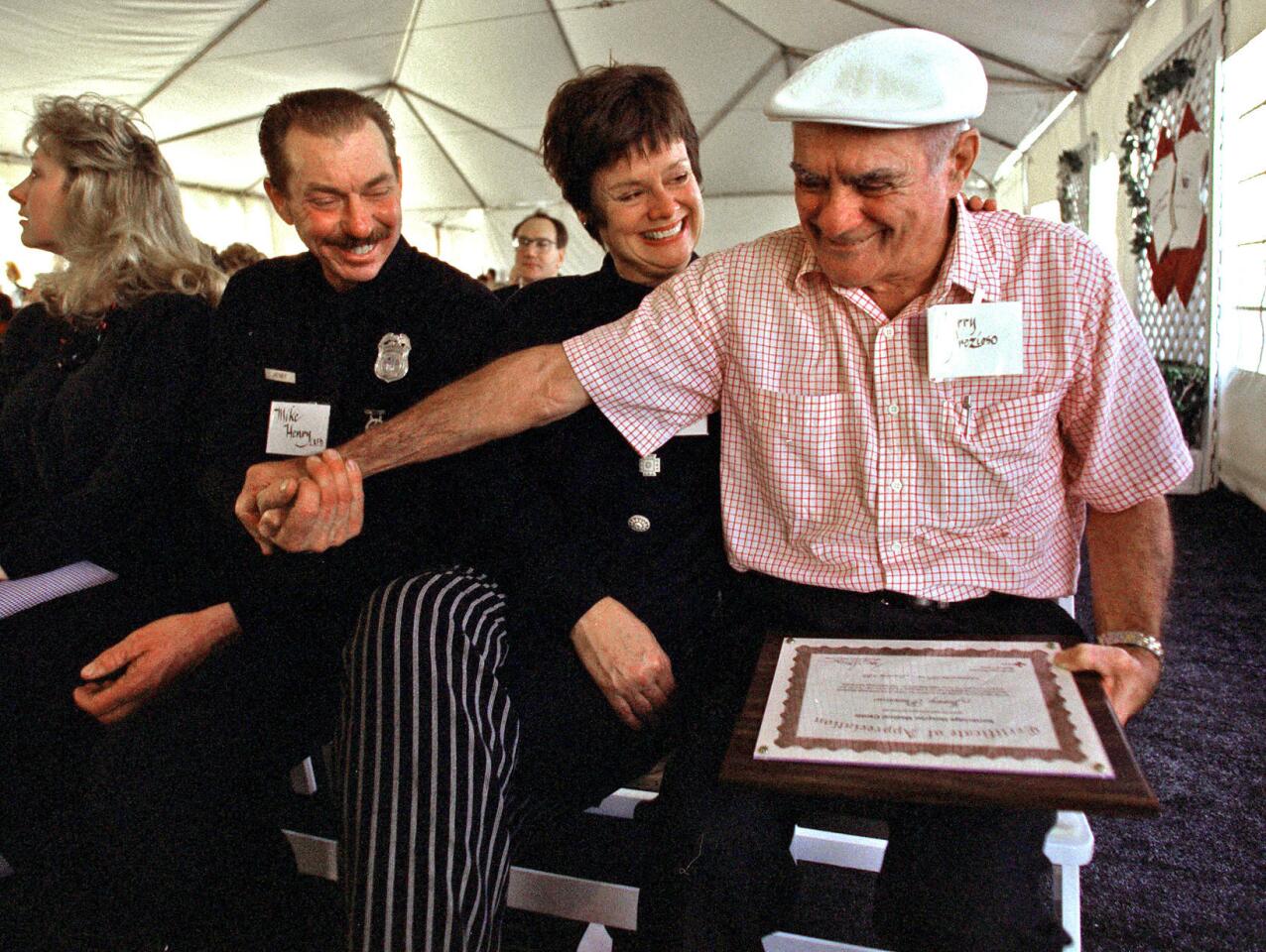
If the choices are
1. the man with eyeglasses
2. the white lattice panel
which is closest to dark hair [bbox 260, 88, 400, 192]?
the man with eyeglasses

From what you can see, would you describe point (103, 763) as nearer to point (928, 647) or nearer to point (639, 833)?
point (639, 833)

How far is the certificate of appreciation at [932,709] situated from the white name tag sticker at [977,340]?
385 millimetres

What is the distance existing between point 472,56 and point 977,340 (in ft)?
26.3

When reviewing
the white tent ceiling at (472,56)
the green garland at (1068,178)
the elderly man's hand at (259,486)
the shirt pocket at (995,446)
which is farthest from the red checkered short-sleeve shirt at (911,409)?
the green garland at (1068,178)

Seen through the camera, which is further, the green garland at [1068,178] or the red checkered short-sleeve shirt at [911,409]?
the green garland at [1068,178]

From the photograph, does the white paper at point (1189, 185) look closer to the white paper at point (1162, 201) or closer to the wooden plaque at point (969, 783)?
the white paper at point (1162, 201)

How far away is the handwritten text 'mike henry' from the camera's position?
1.68m

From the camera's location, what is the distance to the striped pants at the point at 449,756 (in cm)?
111

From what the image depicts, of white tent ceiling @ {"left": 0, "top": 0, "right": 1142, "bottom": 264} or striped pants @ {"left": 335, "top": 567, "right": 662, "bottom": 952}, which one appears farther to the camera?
white tent ceiling @ {"left": 0, "top": 0, "right": 1142, "bottom": 264}

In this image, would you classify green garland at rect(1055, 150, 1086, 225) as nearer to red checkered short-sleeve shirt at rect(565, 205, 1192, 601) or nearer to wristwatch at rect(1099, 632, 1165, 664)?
red checkered short-sleeve shirt at rect(565, 205, 1192, 601)

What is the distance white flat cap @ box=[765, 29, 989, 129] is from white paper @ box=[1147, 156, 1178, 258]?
182 inches

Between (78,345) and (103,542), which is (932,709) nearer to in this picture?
(103,542)

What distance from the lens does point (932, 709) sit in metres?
0.96

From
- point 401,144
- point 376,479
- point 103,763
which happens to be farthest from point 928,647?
point 401,144
